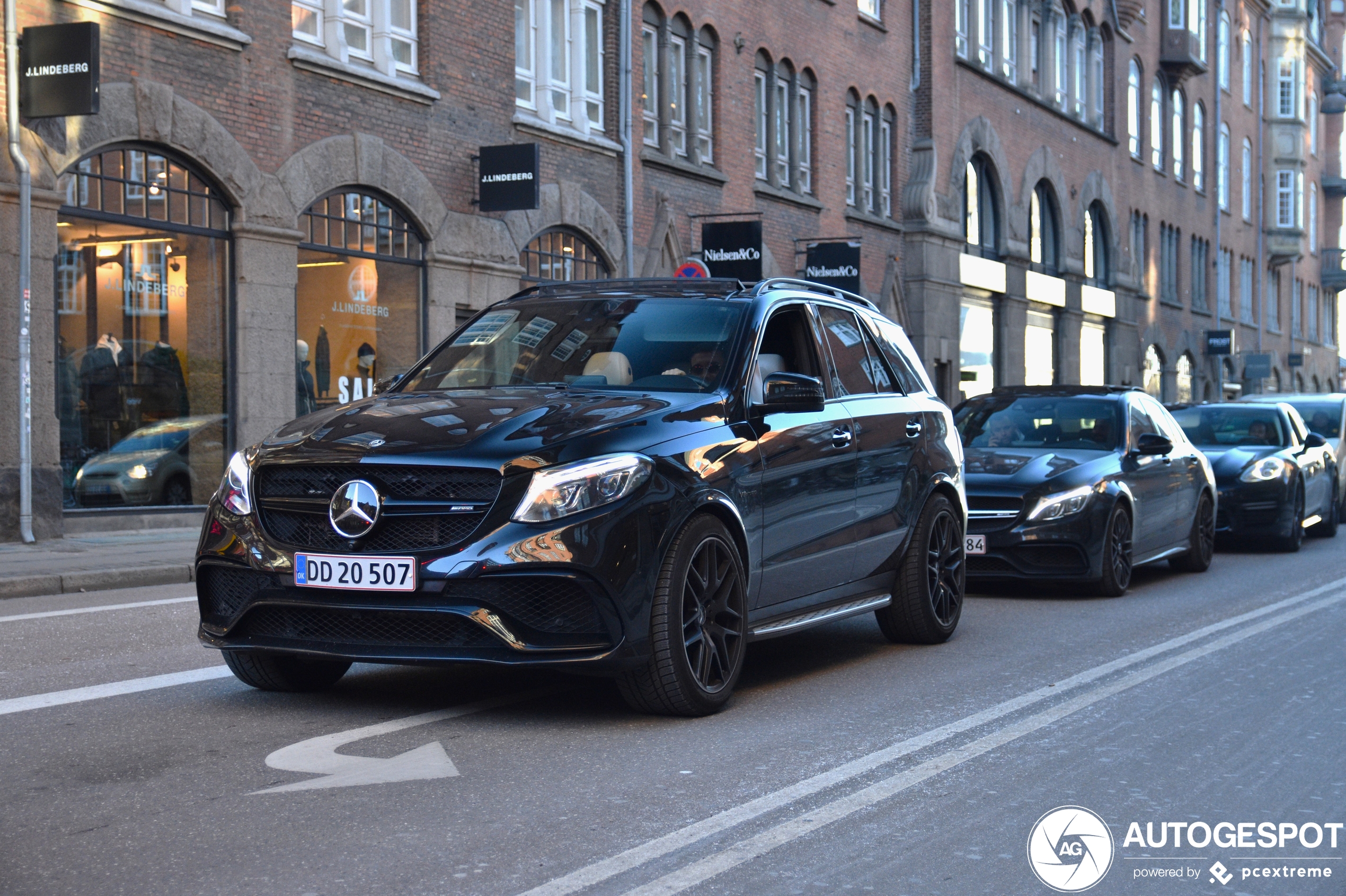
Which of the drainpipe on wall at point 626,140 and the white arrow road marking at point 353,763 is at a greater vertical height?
the drainpipe on wall at point 626,140

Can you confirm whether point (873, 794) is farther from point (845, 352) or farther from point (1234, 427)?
point (1234, 427)

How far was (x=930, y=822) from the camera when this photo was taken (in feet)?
15.3

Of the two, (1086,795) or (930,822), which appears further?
(1086,795)

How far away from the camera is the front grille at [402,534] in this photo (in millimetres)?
5617

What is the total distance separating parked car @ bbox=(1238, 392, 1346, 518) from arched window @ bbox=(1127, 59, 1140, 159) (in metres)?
27.4

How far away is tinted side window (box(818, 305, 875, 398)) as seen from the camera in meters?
7.77

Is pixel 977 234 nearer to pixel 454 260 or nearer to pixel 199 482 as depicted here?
pixel 454 260

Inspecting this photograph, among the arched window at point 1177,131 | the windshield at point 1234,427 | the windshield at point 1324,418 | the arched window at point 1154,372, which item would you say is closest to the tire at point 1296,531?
the windshield at point 1234,427

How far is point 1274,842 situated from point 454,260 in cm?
1668

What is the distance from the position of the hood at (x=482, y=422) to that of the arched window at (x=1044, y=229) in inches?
1371

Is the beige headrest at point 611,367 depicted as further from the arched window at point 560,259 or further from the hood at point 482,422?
the arched window at point 560,259

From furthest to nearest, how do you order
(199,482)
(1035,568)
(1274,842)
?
(199,482)
(1035,568)
(1274,842)

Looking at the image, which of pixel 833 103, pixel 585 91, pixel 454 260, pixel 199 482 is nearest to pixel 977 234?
pixel 833 103

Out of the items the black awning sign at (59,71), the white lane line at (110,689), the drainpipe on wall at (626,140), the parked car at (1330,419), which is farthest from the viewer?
the drainpipe on wall at (626,140)
